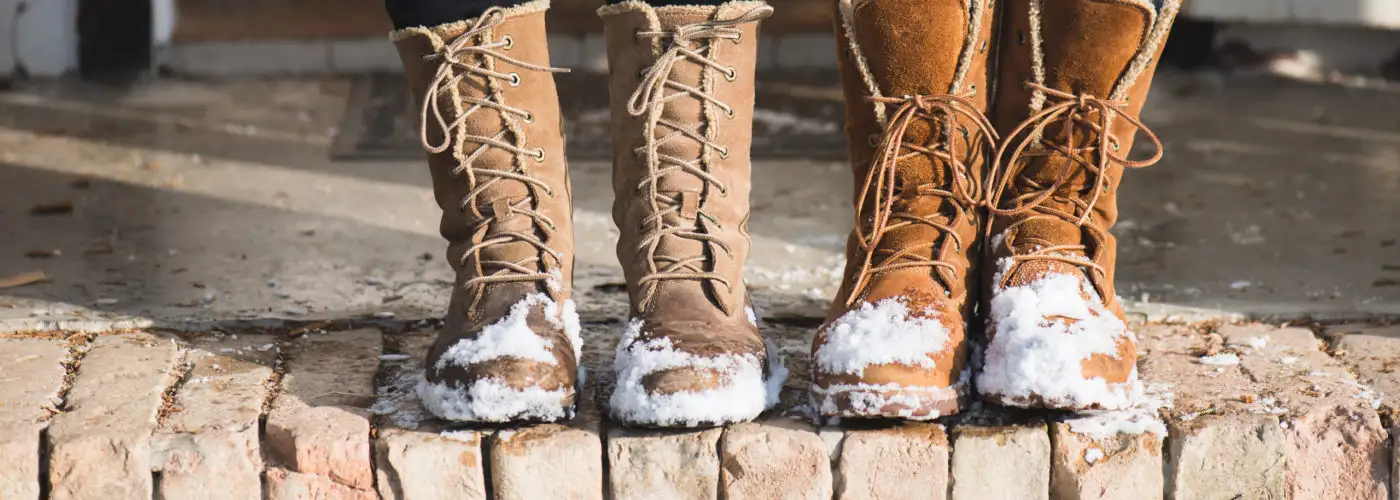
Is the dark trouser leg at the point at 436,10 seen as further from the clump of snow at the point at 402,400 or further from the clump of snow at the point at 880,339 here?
the clump of snow at the point at 880,339

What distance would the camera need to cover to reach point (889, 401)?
1368 millimetres

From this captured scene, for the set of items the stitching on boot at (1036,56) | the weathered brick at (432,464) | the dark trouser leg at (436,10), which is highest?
the dark trouser leg at (436,10)

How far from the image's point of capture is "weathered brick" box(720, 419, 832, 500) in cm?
141

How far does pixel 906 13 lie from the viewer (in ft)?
4.60

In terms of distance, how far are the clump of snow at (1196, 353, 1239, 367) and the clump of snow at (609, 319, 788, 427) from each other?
1.91 ft

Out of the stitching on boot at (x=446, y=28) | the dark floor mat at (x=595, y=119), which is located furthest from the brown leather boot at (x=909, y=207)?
the dark floor mat at (x=595, y=119)

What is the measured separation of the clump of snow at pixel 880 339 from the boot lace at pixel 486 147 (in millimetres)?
336

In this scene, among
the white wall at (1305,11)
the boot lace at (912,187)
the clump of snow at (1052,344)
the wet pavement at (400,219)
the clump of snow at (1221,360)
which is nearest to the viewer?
the clump of snow at (1052,344)

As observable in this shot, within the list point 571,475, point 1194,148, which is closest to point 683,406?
point 571,475

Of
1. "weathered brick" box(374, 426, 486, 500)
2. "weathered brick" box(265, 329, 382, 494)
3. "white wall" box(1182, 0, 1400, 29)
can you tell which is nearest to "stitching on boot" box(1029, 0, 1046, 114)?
"weathered brick" box(374, 426, 486, 500)

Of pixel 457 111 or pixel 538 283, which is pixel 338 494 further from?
pixel 457 111

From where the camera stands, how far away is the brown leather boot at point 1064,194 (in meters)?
1.37

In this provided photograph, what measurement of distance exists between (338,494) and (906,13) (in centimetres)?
80

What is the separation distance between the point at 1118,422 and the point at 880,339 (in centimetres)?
28
